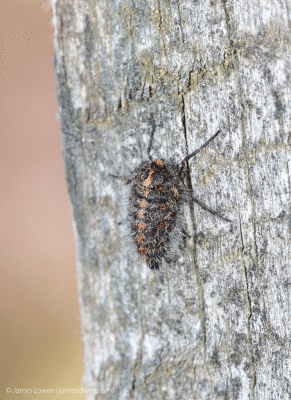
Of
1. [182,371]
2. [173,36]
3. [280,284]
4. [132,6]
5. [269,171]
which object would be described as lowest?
[182,371]

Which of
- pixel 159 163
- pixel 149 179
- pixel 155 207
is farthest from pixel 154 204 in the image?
Answer: pixel 159 163

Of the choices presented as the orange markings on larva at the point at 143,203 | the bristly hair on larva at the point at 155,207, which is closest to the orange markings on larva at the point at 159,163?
the bristly hair on larva at the point at 155,207

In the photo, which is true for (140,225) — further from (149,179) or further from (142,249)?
(149,179)

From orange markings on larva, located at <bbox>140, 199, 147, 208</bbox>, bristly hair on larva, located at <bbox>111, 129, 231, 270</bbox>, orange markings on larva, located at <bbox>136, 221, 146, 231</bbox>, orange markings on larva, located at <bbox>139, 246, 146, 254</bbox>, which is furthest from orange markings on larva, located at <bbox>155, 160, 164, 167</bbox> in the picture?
orange markings on larva, located at <bbox>139, 246, 146, 254</bbox>

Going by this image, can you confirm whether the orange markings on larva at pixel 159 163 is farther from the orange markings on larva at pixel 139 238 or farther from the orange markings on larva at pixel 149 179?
the orange markings on larva at pixel 139 238

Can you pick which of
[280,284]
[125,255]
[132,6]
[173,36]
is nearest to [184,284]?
[125,255]

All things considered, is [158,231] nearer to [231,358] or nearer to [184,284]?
[184,284]

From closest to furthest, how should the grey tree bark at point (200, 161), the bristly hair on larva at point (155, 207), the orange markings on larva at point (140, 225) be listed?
1. the grey tree bark at point (200, 161)
2. the bristly hair on larva at point (155, 207)
3. the orange markings on larva at point (140, 225)
